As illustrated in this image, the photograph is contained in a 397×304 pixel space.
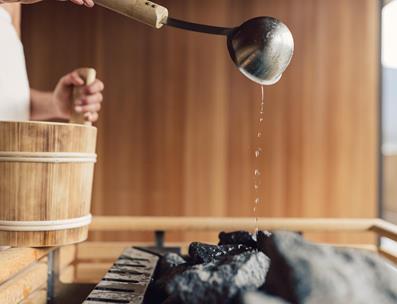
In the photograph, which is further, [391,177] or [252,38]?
[391,177]

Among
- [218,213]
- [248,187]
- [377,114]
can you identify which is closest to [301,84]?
[377,114]

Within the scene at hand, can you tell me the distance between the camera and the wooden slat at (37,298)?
1.32 metres

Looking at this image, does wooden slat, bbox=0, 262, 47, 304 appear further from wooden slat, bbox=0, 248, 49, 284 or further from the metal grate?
the metal grate

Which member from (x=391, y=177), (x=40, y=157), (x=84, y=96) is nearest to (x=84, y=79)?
(x=84, y=96)

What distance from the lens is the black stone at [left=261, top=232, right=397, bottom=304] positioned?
88 centimetres

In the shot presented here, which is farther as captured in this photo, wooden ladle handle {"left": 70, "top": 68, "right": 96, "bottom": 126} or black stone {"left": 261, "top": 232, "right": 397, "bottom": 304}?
wooden ladle handle {"left": 70, "top": 68, "right": 96, "bottom": 126}

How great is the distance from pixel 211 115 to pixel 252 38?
2133mm

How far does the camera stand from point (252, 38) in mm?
1107

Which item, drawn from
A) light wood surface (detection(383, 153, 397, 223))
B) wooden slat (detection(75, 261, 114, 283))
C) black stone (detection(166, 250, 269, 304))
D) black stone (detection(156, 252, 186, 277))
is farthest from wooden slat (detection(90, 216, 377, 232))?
light wood surface (detection(383, 153, 397, 223))

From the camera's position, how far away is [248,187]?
322 centimetres

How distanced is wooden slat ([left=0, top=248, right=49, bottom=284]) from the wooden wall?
2.00 metres

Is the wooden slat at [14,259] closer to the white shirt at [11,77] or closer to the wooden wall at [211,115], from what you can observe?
the white shirt at [11,77]

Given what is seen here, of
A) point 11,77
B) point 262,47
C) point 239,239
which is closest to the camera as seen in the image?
point 262,47

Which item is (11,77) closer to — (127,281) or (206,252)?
(127,281)
